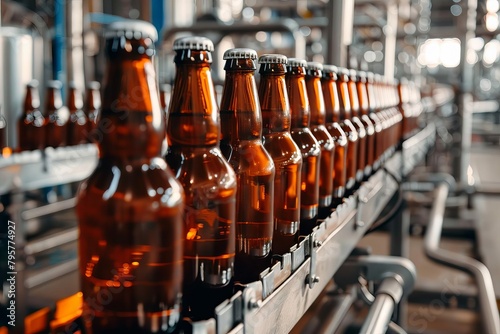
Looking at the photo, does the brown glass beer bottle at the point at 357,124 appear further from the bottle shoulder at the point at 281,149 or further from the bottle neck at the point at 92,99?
the bottle neck at the point at 92,99

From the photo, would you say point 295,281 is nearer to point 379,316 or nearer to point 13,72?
point 379,316

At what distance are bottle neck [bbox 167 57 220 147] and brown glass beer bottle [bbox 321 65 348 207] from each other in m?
0.46

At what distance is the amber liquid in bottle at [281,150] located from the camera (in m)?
0.66

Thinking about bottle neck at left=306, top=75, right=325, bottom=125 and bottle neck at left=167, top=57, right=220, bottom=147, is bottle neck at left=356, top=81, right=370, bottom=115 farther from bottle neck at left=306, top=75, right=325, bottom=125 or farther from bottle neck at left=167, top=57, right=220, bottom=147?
bottle neck at left=167, top=57, right=220, bottom=147

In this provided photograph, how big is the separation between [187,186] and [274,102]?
0.67 ft

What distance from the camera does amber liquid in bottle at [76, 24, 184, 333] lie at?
1.30 feet

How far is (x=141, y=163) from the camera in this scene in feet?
1.35

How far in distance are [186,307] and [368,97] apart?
0.95 meters

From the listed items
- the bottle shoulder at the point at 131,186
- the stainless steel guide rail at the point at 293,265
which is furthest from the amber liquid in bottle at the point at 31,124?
the bottle shoulder at the point at 131,186

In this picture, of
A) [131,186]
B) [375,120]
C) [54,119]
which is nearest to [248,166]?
[131,186]

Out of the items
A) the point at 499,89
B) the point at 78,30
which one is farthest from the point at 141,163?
the point at 499,89

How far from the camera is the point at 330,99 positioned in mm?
945

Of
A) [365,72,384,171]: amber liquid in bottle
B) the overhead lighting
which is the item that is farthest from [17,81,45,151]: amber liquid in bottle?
the overhead lighting

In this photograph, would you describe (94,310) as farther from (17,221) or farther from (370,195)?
(17,221)
